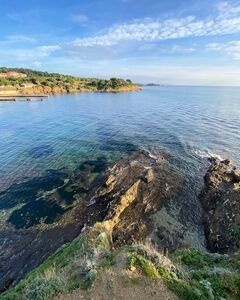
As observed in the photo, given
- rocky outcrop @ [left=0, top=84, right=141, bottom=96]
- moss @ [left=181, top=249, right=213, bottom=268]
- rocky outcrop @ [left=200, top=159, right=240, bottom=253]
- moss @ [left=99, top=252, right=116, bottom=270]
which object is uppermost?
moss @ [left=99, top=252, right=116, bottom=270]

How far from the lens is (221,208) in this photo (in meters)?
22.8

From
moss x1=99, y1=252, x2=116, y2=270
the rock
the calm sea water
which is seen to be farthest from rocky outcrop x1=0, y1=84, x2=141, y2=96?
moss x1=99, y1=252, x2=116, y2=270

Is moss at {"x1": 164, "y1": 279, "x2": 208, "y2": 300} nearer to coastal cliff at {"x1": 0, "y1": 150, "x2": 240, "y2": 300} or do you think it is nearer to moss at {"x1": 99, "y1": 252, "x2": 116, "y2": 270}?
coastal cliff at {"x1": 0, "y1": 150, "x2": 240, "y2": 300}

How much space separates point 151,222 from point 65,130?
40.5 m

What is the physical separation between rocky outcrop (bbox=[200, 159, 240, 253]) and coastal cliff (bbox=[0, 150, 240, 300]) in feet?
0.27

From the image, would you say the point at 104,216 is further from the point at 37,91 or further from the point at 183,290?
the point at 37,91

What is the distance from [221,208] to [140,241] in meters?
8.69

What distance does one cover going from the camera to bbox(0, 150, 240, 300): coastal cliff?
10.6m

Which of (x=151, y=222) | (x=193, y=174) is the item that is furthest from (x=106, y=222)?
(x=193, y=174)

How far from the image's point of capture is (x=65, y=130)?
2272 inches

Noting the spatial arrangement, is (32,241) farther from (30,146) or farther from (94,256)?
(30,146)

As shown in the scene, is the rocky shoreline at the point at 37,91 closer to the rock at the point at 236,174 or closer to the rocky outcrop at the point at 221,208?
the rocky outcrop at the point at 221,208

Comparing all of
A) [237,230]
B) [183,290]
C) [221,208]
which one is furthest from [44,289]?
[221,208]

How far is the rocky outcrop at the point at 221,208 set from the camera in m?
19.0
